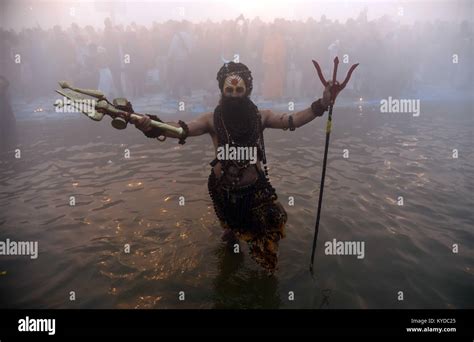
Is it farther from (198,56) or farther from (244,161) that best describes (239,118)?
(198,56)

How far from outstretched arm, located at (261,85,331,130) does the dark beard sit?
336 mm

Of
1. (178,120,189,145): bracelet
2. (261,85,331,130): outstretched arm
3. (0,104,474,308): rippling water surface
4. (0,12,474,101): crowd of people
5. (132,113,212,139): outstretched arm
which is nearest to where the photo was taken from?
(132,113,212,139): outstretched arm

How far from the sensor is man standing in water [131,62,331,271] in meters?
4.04

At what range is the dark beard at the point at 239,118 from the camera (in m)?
4.04

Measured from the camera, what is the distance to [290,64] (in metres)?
32.2

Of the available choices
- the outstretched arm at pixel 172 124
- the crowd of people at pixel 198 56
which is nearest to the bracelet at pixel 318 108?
the outstretched arm at pixel 172 124

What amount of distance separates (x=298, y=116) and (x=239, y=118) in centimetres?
82

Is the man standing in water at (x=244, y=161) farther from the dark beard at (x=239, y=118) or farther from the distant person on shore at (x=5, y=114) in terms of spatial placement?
the distant person on shore at (x=5, y=114)

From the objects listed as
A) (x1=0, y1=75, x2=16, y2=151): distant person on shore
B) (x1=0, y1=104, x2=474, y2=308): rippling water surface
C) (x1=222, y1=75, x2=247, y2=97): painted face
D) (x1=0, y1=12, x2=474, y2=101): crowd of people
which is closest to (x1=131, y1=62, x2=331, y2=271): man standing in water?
(x1=222, y1=75, x2=247, y2=97): painted face

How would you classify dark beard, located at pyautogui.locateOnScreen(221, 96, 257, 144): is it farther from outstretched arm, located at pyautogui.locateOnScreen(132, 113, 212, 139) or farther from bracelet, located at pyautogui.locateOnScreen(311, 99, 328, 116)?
bracelet, located at pyautogui.locateOnScreen(311, 99, 328, 116)

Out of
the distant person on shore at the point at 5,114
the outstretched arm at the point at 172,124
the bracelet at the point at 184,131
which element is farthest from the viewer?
the distant person on shore at the point at 5,114

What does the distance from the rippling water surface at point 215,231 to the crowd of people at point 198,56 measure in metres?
21.1

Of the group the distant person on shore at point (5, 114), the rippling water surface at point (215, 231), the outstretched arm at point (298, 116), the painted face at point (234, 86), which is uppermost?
the distant person on shore at point (5, 114)

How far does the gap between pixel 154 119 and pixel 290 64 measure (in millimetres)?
31236
